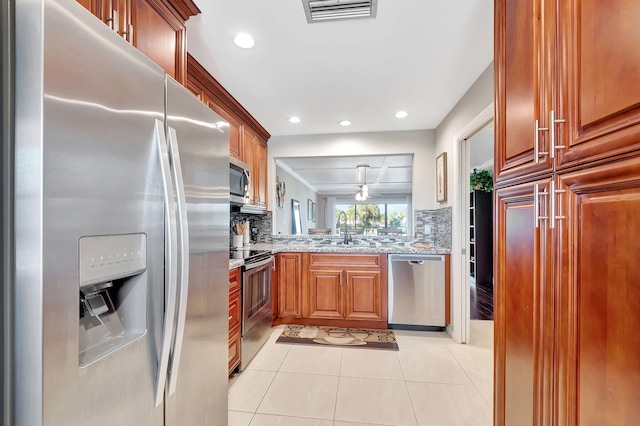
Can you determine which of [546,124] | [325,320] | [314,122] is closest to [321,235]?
[325,320]

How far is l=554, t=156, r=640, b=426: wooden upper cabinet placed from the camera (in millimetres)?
600

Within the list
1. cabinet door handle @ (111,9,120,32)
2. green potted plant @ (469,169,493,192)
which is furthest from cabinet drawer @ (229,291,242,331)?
green potted plant @ (469,169,493,192)

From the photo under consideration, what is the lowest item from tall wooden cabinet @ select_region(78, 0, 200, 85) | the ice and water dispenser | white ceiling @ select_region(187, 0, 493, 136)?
the ice and water dispenser

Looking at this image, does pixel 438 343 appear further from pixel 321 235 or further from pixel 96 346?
pixel 96 346

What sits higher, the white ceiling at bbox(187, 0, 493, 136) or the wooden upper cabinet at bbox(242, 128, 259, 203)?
the white ceiling at bbox(187, 0, 493, 136)

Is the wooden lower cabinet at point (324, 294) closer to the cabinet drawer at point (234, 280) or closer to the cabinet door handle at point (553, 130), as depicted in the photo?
the cabinet drawer at point (234, 280)

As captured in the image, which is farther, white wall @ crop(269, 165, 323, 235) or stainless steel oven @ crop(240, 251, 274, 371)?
white wall @ crop(269, 165, 323, 235)

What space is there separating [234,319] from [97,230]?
5.31 feet

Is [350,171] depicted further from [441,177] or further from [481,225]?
[441,177]

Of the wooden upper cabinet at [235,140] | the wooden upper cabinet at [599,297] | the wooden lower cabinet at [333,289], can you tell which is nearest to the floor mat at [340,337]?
the wooden lower cabinet at [333,289]

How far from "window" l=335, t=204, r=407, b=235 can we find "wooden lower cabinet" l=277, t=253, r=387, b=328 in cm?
648

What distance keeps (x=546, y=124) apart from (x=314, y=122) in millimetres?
2723

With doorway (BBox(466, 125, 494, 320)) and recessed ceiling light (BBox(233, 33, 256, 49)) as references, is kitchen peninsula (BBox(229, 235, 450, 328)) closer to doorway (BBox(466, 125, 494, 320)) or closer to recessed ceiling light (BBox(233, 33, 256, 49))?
recessed ceiling light (BBox(233, 33, 256, 49))

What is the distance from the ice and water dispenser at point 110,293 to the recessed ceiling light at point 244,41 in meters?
1.50
